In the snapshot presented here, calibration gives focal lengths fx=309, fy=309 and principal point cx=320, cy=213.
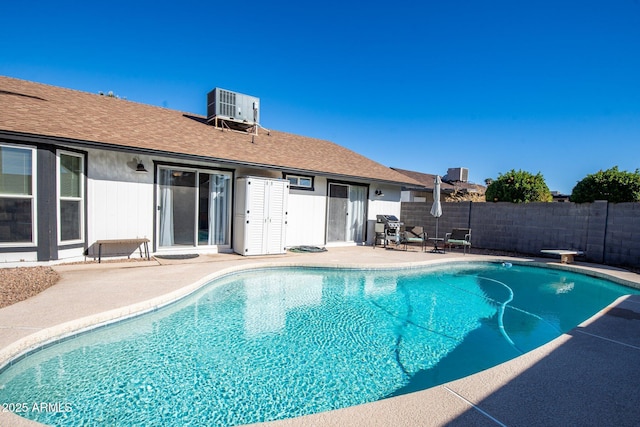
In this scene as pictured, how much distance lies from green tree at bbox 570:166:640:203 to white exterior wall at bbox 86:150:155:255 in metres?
13.7

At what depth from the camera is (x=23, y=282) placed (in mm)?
5141

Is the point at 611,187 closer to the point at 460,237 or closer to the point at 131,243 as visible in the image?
the point at 460,237

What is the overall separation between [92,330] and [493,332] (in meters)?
5.79

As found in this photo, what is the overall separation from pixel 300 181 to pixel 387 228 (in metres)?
3.99

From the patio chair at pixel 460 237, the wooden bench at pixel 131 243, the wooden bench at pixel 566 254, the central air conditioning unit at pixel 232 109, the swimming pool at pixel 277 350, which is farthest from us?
Result: the patio chair at pixel 460 237

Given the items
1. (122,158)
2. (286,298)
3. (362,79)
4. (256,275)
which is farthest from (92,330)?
(362,79)

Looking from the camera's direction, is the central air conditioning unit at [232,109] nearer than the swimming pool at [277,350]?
No

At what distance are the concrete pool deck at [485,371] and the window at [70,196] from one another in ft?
3.84

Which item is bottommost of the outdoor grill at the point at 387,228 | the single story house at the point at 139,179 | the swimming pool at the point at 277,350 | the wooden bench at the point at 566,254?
the swimming pool at the point at 277,350

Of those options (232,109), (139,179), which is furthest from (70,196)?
(232,109)

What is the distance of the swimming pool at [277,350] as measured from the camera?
2850mm

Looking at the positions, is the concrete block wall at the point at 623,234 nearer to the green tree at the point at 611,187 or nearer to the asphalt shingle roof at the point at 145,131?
the green tree at the point at 611,187

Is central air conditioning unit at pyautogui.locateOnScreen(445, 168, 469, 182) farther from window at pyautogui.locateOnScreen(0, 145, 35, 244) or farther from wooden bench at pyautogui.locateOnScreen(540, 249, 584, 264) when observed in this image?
window at pyautogui.locateOnScreen(0, 145, 35, 244)

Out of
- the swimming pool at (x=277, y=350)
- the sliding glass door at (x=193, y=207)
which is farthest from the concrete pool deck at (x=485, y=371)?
the sliding glass door at (x=193, y=207)
